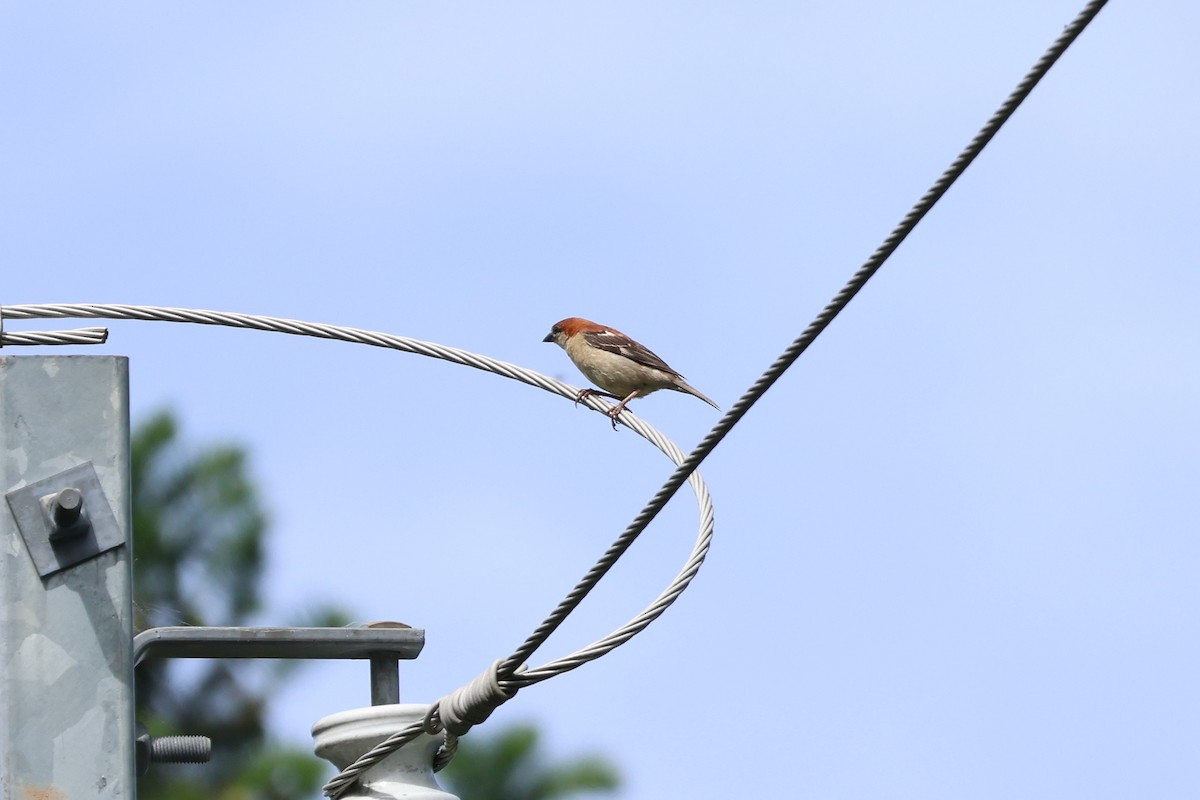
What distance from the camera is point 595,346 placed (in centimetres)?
1070

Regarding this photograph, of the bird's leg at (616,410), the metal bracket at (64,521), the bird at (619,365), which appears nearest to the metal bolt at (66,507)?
the metal bracket at (64,521)

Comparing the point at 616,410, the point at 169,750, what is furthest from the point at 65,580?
the point at 616,410

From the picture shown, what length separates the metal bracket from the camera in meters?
4.09

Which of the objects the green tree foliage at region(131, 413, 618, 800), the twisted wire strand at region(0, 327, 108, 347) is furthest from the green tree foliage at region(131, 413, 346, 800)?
the twisted wire strand at region(0, 327, 108, 347)

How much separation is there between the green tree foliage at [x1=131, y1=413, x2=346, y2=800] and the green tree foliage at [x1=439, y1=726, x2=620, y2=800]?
1.95 m

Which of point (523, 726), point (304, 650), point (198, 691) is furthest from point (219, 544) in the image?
point (304, 650)

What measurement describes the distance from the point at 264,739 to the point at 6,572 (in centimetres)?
1476

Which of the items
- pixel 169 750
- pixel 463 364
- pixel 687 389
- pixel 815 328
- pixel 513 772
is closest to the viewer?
pixel 815 328

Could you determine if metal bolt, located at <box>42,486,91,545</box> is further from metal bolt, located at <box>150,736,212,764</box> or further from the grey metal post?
metal bolt, located at <box>150,736,212,764</box>

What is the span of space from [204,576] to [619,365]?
34.4 ft

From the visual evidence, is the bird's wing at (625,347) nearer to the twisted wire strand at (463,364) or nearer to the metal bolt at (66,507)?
the twisted wire strand at (463,364)

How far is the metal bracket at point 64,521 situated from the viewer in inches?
161

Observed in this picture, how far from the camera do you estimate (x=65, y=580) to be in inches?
163

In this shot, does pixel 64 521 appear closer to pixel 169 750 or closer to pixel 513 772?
pixel 169 750
